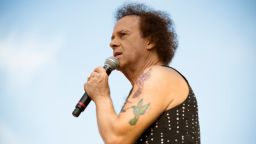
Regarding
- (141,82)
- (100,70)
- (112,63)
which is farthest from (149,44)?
(141,82)

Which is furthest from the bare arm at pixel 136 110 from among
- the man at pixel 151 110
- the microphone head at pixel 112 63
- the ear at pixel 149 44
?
the ear at pixel 149 44

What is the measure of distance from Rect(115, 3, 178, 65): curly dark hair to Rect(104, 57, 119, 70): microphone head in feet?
1.03

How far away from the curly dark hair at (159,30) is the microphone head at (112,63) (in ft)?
1.03

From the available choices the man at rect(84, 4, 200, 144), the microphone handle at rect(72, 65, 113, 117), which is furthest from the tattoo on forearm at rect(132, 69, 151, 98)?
the microphone handle at rect(72, 65, 113, 117)

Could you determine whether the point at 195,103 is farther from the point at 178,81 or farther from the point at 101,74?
the point at 101,74

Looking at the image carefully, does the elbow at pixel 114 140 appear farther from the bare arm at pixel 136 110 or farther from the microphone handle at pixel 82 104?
the microphone handle at pixel 82 104

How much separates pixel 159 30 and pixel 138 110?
1.15 m

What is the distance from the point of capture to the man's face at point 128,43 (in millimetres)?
2889

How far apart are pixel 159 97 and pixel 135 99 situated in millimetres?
150

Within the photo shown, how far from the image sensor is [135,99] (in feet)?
7.54

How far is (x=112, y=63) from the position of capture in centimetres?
283

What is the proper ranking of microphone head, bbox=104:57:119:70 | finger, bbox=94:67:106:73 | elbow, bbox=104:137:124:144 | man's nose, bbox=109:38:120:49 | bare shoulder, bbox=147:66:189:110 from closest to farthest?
1. elbow, bbox=104:137:124:144
2. bare shoulder, bbox=147:66:189:110
3. finger, bbox=94:67:106:73
4. microphone head, bbox=104:57:119:70
5. man's nose, bbox=109:38:120:49

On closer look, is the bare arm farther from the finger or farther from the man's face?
the man's face

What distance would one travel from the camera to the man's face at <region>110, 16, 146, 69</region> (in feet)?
9.48
